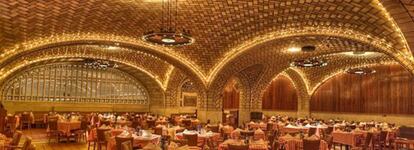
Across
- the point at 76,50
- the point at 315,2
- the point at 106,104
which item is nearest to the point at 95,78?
the point at 106,104

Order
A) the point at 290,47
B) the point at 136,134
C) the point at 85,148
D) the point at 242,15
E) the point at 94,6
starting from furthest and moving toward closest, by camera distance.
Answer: the point at 290,47, the point at 85,148, the point at 242,15, the point at 94,6, the point at 136,134

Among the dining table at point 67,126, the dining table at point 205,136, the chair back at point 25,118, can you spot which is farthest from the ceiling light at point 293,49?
the chair back at point 25,118

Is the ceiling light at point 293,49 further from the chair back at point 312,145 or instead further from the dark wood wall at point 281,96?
the dark wood wall at point 281,96

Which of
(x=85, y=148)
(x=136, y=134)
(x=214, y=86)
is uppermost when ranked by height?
(x=214, y=86)

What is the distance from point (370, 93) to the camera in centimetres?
2155

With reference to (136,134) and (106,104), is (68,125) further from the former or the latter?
(106,104)

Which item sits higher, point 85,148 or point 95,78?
point 95,78

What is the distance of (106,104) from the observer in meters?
24.4

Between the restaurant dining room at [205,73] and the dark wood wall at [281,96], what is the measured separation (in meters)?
0.07

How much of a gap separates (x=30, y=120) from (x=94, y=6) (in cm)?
1121

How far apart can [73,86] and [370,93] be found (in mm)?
17647

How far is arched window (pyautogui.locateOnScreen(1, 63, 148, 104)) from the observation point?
2130cm

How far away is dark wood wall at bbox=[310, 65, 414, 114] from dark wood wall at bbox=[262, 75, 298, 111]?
1509mm

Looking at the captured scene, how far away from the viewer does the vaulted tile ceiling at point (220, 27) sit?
9.70m
